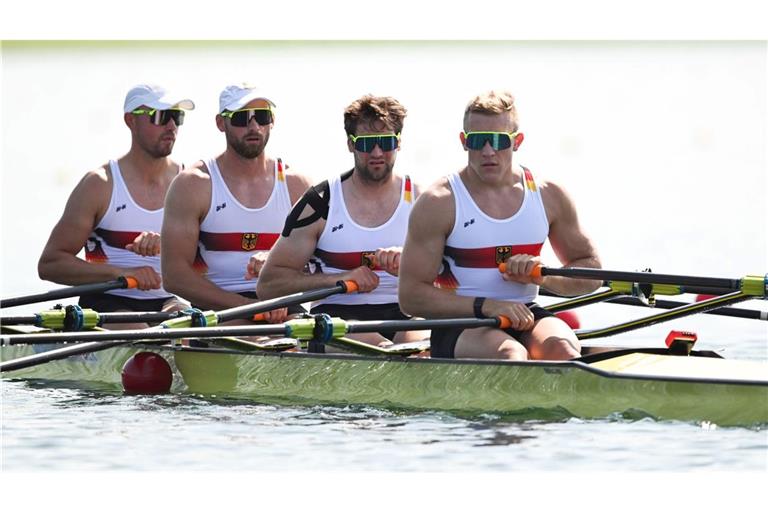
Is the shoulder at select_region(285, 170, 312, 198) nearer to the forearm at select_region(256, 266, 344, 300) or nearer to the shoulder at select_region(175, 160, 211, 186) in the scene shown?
the shoulder at select_region(175, 160, 211, 186)

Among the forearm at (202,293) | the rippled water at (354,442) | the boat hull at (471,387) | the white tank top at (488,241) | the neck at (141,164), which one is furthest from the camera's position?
the neck at (141,164)

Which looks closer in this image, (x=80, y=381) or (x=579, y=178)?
(x=80, y=381)

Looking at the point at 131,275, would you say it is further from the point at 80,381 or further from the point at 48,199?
the point at 48,199

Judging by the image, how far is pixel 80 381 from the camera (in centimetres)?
1229

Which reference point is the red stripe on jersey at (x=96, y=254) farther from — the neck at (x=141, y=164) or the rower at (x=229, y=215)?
the rower at (x=229, y=215)

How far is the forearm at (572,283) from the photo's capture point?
1055cm

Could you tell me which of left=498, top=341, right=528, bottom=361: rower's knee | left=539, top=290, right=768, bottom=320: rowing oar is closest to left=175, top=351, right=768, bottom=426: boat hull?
left=498, top=341, right=528, bottom=361: rower's knee

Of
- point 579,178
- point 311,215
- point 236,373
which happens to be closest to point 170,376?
point 236,373

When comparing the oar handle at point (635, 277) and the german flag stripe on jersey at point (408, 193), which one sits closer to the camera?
the oar handle at point (635, 277)

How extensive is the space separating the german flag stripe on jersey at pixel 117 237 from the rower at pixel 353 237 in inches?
65.5

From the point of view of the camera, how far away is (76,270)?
12562mm

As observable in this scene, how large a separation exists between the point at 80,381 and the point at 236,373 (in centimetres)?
162

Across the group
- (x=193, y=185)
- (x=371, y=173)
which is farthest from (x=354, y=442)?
(x=193, y=185)

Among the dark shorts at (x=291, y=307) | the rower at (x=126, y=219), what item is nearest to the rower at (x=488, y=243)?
the dark shorts at (x=291, y=307)
